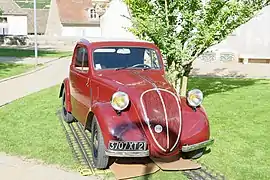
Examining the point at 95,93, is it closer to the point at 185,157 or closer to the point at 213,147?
the point at 185,157

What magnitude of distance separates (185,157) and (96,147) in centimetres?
134

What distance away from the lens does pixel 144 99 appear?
5461 mm

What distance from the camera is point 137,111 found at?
5402mm

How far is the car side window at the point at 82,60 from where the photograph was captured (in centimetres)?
681

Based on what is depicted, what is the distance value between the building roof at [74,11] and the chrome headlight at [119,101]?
5329 cm

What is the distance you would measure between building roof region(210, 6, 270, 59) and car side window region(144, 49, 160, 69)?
17.1 metres

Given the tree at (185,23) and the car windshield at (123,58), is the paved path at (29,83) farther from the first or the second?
the car windshield at (123,58)

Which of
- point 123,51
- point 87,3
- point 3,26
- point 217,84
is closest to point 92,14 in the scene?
point 87,3

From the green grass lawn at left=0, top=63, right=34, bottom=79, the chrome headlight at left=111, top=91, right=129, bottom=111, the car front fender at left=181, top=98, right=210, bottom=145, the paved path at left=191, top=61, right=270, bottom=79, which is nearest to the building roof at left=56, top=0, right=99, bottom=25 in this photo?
the paved path at left=191, top=61, right=270, bottom=79

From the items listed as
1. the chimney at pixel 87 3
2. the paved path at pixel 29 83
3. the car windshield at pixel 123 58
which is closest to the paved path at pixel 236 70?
the paved path at pixel 29 83

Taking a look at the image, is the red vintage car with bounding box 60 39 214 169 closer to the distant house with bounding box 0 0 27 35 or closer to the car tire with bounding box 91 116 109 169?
the car tire with bounding box 91 116 109 169

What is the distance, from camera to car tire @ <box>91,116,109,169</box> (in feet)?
17.9

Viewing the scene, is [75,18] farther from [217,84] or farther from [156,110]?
[156,110]

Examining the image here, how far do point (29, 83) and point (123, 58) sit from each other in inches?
328
